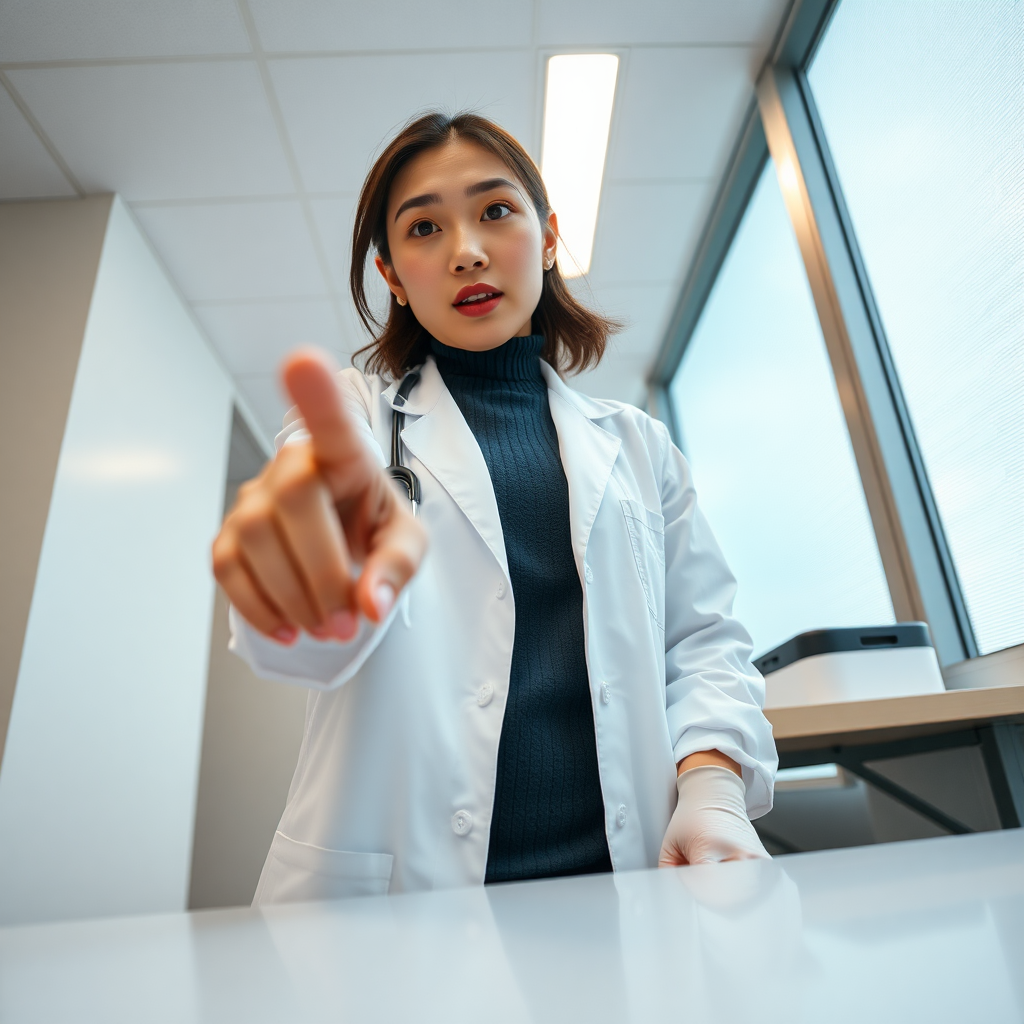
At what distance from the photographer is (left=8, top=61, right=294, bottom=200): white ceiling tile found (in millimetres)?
2387

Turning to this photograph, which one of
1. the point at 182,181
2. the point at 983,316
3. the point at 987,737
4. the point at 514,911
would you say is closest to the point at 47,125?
the point at 182,181

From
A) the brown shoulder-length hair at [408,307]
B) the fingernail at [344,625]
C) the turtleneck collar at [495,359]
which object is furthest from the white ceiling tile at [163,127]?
the fingernail at [344,625]

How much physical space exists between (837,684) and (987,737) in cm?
39

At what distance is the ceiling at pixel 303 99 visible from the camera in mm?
2279

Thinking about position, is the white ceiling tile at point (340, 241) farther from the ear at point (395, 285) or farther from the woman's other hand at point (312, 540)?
the woman's other hand at point (312, 540)

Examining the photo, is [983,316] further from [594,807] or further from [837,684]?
[594,807]

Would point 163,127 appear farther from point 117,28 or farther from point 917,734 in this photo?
point 917,734

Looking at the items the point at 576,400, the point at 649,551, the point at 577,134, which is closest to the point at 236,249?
the point at 577,134

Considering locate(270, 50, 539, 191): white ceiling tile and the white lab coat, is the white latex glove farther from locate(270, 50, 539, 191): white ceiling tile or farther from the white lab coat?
locate(270, 50, 539, 191): white ceiling tile

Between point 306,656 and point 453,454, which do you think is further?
point 453,454

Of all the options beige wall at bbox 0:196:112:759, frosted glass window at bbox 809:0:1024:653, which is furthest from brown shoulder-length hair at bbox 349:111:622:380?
beige wall at bbox 0:196:112:759

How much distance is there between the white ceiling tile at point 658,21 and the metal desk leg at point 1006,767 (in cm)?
213

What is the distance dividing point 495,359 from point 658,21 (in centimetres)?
183

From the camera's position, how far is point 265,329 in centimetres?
358
